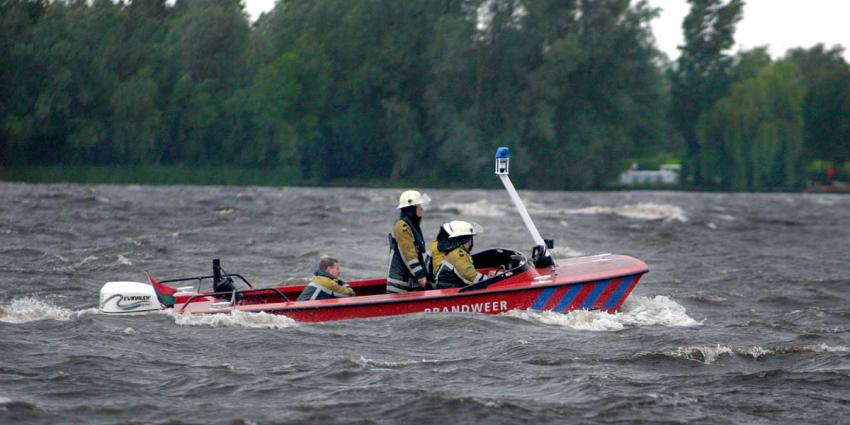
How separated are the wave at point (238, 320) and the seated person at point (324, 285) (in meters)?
0.54

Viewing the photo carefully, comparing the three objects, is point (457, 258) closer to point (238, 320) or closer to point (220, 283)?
point (238, 320)

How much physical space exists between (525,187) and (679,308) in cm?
6026

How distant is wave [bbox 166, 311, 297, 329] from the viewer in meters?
13.3

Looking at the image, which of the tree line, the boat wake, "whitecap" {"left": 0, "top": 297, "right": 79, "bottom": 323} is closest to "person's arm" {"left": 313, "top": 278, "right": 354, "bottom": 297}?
the boat wake

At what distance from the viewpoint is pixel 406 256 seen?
549 inches

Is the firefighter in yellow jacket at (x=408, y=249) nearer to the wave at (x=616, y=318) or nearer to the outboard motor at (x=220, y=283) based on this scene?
→ the wave at (x=616, y=318)

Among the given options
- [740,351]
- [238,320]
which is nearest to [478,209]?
[238,320]

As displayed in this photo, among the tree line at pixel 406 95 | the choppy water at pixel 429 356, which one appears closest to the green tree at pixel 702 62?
the tree line at pixel 406 95

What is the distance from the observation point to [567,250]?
2541 centimetres

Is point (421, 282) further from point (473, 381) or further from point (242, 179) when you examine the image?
point (242, 179)

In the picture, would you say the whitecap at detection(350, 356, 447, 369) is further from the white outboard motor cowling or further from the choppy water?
the white outboard motor cowling

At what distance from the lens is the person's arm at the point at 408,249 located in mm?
13781

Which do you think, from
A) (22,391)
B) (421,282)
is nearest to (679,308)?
(421,282)

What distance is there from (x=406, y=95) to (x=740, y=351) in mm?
67622
